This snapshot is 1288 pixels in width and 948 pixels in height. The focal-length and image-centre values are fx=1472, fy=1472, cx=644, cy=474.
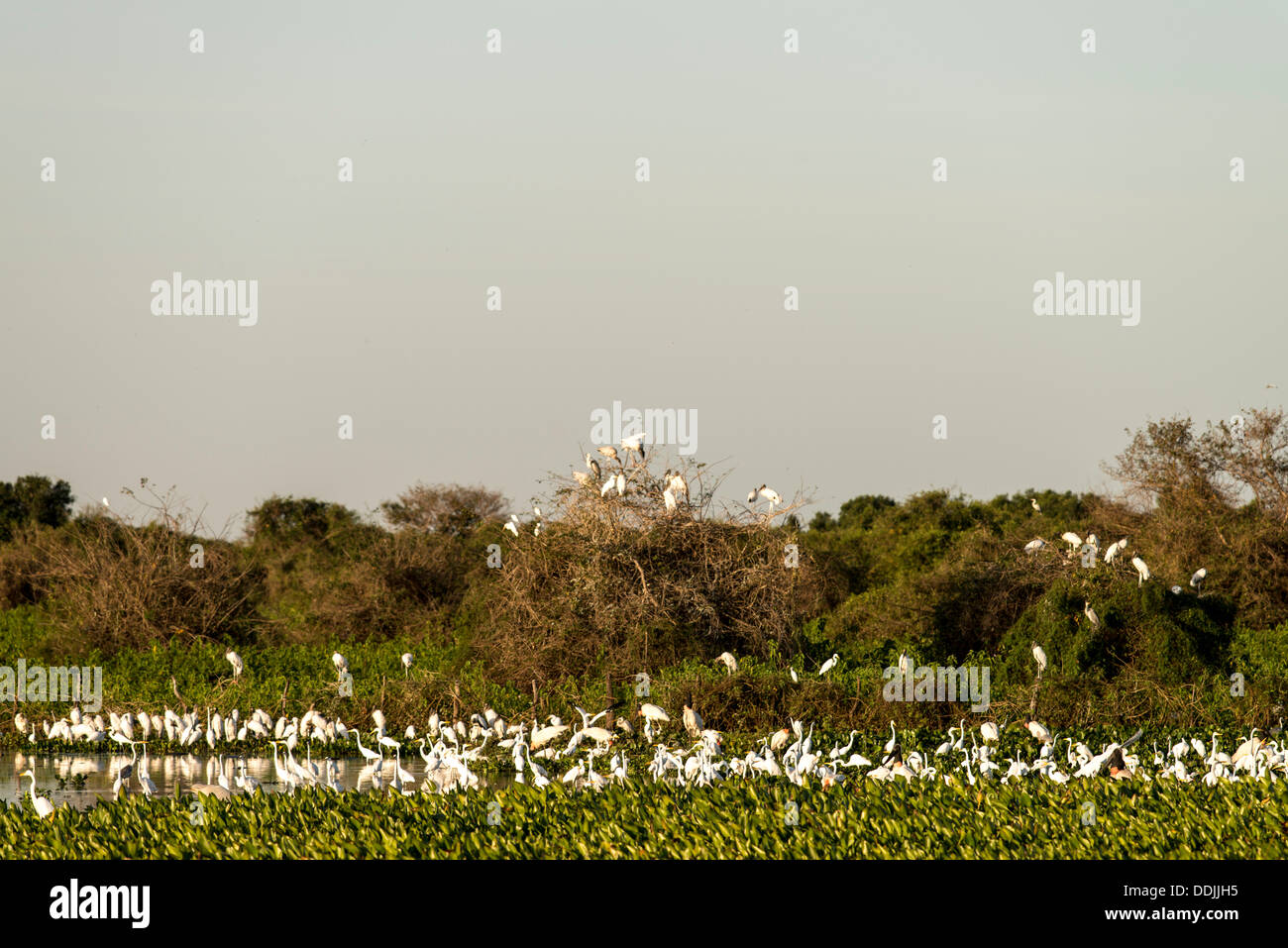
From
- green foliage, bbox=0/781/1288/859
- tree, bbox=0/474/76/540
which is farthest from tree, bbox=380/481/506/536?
green foliage, bbox=0/781/1288/859

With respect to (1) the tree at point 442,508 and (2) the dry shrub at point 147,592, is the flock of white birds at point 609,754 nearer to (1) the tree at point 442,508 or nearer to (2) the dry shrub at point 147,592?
(2) the dry shrub at point 147,592

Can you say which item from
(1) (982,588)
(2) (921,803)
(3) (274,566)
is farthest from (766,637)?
(3) (274,566)

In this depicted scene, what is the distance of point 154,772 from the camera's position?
12.2 metres

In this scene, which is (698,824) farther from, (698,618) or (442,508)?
(442,508)

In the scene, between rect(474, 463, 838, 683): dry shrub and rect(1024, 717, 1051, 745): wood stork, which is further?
rect(474, 463, 838, 683): dry shrub

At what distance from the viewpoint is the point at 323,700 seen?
1404cm

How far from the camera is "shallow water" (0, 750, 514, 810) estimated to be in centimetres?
1098

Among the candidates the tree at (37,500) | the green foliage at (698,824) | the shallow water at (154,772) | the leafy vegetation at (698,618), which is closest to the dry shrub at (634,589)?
the leafy vegetation at (698,618)

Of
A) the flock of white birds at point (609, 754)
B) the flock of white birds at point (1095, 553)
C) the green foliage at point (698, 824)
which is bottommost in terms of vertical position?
the flock of white birds at point (609, 754)

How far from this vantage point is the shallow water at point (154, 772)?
11.0 meters

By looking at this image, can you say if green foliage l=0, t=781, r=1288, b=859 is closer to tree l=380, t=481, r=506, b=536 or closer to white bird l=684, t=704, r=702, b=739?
white bird l=684, t=704, r=702, b=739

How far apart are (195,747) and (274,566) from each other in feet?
56.3
